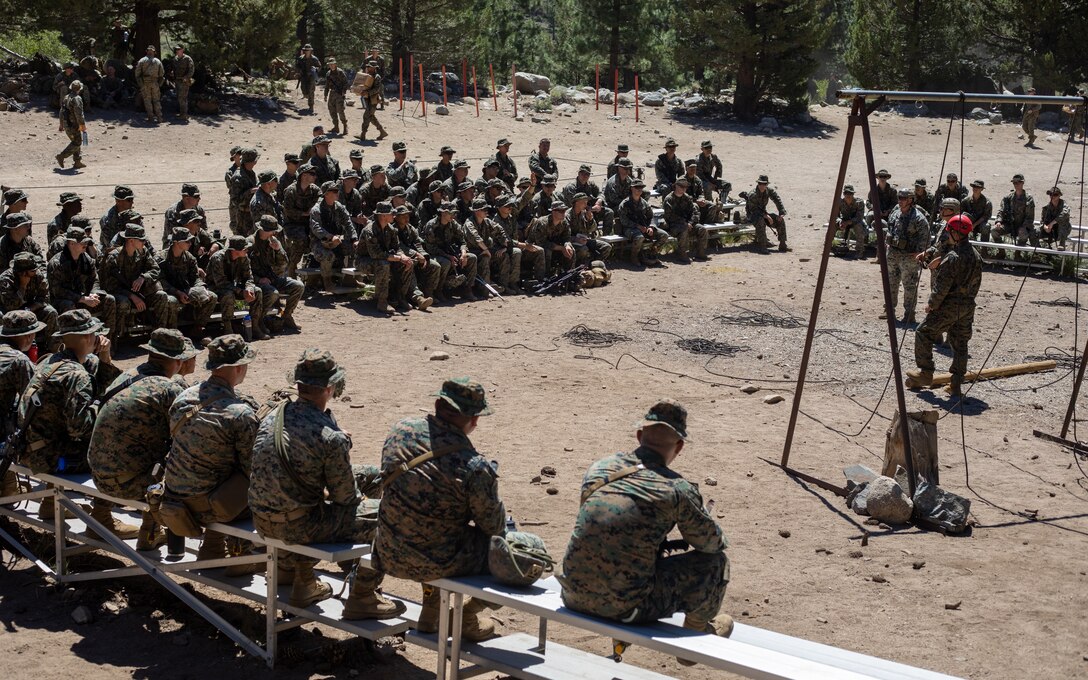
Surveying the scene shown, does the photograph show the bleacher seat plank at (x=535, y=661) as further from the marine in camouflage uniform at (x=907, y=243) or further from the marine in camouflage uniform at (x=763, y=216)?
the marine in camouflage uniform at (x=763, y=216)

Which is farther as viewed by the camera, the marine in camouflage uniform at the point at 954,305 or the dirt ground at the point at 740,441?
the marine in camouflage uniform at the point at 954,305

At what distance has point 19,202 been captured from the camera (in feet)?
45.9

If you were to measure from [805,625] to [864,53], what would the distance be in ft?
117

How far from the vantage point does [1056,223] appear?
19.5 metres

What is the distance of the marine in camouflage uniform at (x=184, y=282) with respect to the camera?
44.7 feet

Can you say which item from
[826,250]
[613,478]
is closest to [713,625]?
[613,478]

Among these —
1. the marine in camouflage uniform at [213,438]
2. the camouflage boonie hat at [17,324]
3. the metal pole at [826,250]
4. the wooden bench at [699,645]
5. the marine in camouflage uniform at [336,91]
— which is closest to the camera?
the wooden bench at [699,645]

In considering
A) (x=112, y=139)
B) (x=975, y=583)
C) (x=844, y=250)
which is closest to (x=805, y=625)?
(x=975, y=583)

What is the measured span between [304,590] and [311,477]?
85cm

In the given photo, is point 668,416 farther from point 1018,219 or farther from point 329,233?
point 1018,219

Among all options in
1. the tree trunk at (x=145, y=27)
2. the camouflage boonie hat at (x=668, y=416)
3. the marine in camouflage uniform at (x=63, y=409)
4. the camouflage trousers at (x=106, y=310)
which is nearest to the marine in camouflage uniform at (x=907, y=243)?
the camouflage trousers at (x=106, y=310)

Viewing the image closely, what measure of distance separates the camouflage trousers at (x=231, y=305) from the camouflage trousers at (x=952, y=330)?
7938 millimetres

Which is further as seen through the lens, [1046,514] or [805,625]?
[1046,514]

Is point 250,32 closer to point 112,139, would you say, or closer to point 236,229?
point 112,139
